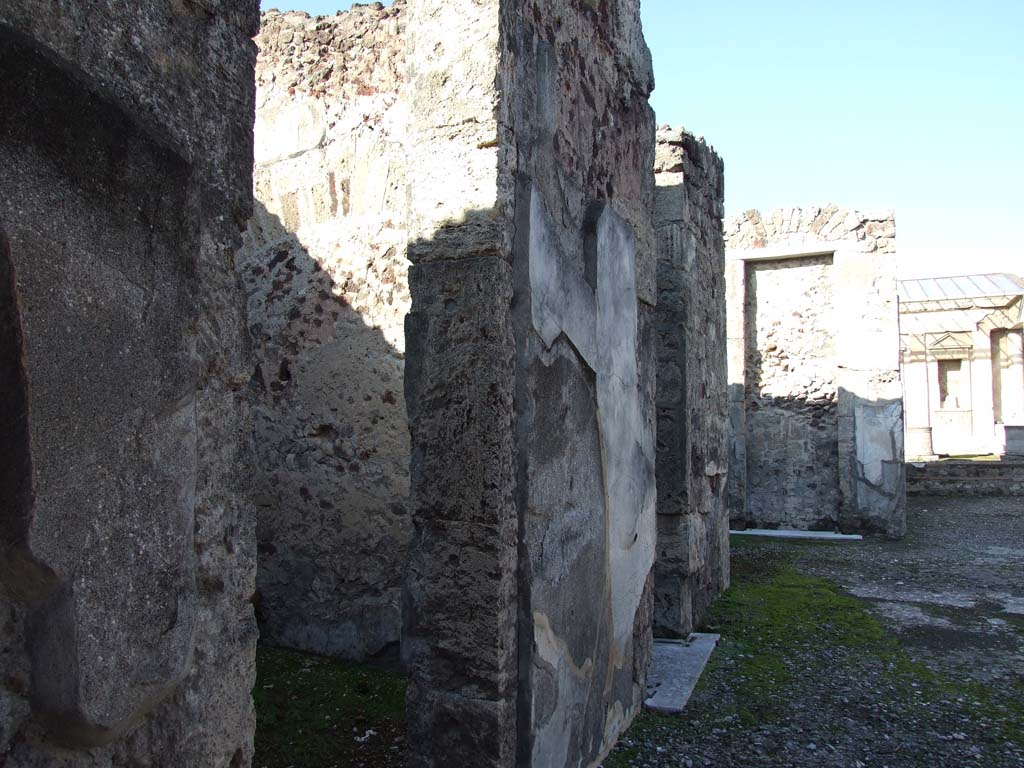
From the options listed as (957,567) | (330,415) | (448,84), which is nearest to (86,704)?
(448,84)

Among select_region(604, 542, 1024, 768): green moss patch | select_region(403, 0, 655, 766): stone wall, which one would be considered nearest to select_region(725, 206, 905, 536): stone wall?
select_region(604, 542, 1024, 768): green moss patch

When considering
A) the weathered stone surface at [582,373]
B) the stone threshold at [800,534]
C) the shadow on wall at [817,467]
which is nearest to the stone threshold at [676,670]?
the weathered stone surface at [582,373]

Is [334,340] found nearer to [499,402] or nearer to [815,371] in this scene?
[499,402]

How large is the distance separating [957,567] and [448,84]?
611 cm

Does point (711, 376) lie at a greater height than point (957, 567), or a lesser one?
greater

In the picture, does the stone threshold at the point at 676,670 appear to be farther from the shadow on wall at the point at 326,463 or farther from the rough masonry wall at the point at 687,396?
the shadow on wall at the point at 326,463

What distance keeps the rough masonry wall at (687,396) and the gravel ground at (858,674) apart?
1.12 feet

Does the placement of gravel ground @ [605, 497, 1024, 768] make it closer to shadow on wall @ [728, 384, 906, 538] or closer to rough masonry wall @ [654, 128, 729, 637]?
rough masonry wall @ [654, 128, 729, 637]

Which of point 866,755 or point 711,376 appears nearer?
point 866,755

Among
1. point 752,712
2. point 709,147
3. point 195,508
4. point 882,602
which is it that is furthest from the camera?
point 709,147

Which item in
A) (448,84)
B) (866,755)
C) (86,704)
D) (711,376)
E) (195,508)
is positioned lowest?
(866,755)

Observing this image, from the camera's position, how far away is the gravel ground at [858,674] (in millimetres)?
2988

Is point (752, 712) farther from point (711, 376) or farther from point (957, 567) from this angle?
point (957, 567)

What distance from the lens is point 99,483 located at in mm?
1029
